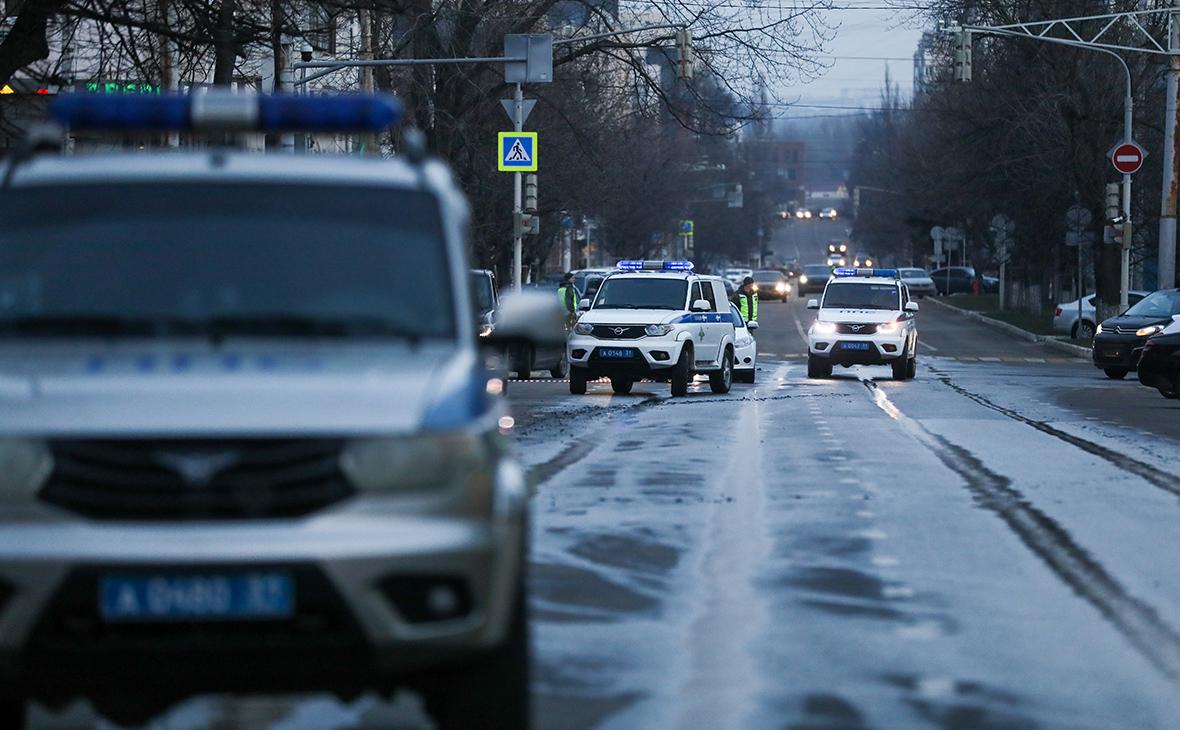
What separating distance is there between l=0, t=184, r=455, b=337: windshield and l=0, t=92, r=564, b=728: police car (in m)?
0.01

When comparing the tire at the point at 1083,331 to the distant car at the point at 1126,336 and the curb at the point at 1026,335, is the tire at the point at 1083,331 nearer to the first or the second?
the curb at the point at 1026,335

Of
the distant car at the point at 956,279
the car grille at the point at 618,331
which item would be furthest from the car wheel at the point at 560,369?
the distant car at the point at 956,279

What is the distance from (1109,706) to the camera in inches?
287

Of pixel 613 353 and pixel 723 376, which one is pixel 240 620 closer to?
pixel 613 353

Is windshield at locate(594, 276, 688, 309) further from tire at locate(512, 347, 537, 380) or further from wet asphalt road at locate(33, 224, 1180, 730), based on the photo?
wet asphalt road at locate(33, 224, 1180, 730)

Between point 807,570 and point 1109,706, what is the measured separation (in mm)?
3534

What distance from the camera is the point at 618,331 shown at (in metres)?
29.7

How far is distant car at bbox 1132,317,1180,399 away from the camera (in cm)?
2811

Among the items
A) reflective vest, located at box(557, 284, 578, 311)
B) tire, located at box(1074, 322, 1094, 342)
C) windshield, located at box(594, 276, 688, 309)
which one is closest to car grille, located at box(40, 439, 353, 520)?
windshield, located at box(594, 276, 688, 309)

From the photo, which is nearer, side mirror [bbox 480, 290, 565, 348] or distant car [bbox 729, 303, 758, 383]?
side mirror [bbox 480, 290, 565, 348]

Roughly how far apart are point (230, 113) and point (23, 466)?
5.60ft

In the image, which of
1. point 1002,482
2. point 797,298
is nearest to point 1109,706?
point 1002,482

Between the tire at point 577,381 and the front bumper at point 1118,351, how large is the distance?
10811mm

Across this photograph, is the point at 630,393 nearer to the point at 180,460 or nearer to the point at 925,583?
the point at 925,583
